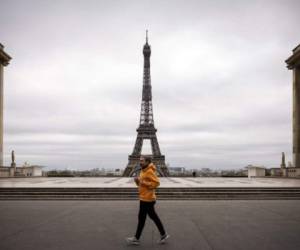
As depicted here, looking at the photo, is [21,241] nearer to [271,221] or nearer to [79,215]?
[79,215]

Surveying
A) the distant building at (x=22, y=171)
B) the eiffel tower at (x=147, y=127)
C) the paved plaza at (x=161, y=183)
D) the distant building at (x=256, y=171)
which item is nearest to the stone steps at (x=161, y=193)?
the paved plaza at (x=161, y=183)

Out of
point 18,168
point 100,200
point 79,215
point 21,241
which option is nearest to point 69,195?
point 100,200

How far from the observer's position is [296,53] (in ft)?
108

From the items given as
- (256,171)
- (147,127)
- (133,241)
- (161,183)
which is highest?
(147,127)

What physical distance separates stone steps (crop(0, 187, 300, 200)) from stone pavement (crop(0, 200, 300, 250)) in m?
3.48

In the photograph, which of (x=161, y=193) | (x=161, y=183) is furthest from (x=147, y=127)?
(x=161, y=193)

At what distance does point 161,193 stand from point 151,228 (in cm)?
732

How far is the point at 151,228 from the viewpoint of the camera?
8.65m

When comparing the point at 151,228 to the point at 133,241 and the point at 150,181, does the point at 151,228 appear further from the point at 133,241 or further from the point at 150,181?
the point at 150,181

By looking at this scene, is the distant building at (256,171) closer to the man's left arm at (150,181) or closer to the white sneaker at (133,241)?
the man's left arm at (150,181)

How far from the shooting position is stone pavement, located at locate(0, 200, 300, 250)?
6.67 m

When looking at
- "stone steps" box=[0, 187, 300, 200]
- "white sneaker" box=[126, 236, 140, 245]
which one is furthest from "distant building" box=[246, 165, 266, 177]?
"white sneaker" box=[126, 236, 140, 245]

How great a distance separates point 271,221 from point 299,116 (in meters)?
27.0

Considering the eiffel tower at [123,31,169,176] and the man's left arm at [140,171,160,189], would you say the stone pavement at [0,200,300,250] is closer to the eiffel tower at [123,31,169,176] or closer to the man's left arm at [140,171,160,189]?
the man's left arm at [140,171,160,189]
